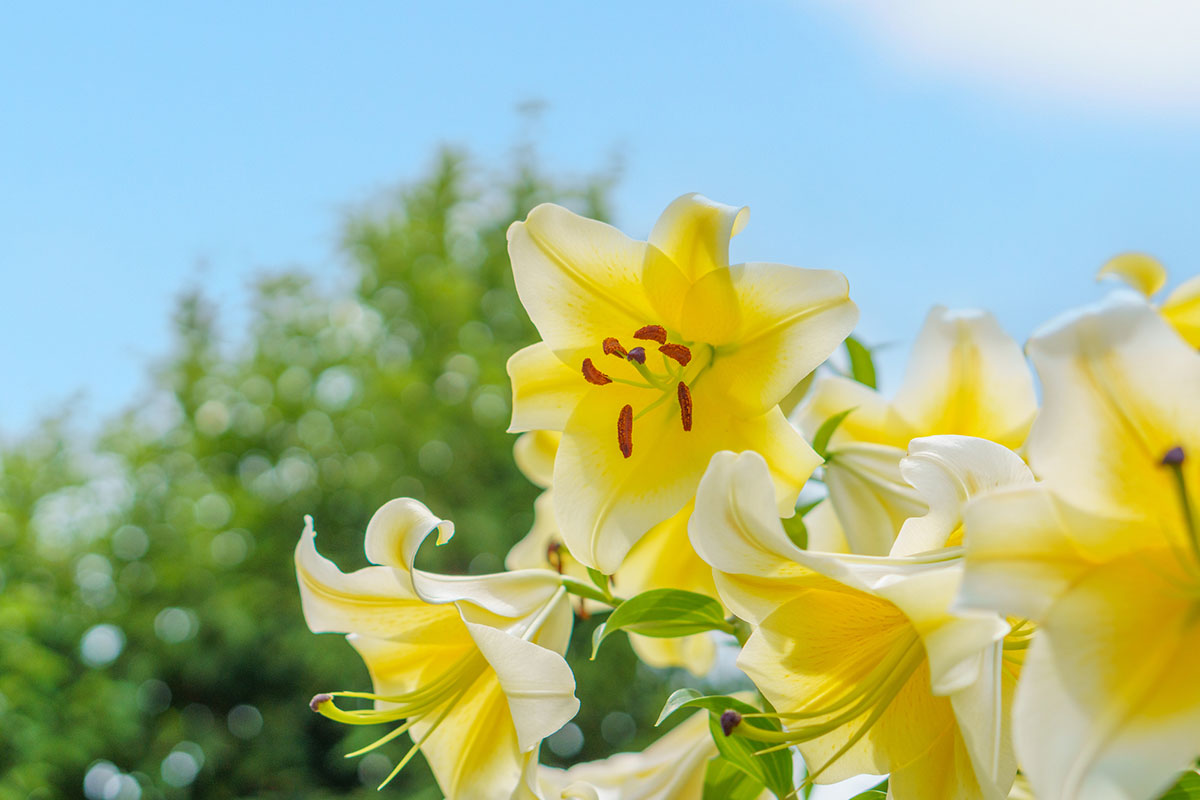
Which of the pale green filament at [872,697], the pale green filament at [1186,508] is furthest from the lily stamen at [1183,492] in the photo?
the pale green filament at [872,697]

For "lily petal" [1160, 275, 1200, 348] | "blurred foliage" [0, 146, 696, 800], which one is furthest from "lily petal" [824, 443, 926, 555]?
"blurred foliage" [0, 146, 696, 800]

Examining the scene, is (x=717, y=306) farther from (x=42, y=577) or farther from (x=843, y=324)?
(x=42, y=577)

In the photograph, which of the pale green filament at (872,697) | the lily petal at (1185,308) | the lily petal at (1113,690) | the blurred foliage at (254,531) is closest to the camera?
the lily petal at (1113,690)

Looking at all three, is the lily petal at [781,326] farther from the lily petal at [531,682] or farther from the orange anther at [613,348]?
the lily petal at [531,682]

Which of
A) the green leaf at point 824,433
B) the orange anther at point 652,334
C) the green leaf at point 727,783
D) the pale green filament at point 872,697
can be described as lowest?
the green leaf at point 727,783

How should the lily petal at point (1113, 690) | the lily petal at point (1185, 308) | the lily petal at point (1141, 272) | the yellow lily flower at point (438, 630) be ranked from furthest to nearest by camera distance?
1. the lily petal at point (1141, 272)
2. the lily petal at point (1185, 308)
3. the yellow lily flower at point (438, 630)
4. the lily petal at point (1113, 690)

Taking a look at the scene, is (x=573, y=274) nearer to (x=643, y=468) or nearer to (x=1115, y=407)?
(x=643, y=468)

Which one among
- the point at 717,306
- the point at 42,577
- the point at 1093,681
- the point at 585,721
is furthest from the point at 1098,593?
the point at 585,721

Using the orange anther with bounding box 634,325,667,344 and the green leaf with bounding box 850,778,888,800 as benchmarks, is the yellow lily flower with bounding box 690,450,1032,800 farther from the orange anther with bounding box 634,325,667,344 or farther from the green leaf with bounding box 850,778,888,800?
the orange anther with bounding box 634,325,667,344

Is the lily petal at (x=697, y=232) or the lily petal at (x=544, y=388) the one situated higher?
the lily petal at (x=697, y=232)

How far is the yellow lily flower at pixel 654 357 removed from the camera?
501mm

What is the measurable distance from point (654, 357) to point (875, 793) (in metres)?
0.26

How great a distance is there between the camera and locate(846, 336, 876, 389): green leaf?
677 mm

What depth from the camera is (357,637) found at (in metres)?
0.58
